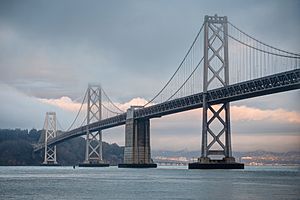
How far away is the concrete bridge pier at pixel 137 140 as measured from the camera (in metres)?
79.1

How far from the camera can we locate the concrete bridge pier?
3115 inches

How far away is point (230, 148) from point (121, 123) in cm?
2582

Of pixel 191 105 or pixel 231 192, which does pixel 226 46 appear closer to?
pixel 191 105

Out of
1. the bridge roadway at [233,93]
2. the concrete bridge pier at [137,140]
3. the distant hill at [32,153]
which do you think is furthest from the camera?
the distant hill at [32,153]

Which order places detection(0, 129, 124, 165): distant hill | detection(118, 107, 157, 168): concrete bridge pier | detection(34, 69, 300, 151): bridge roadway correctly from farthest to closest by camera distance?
detection(0, 129, 124, 165): distant hill → detection(118, 107, 157, 168): concrete bridge pier → detection(34, 69, 300, 151): bridge roadway

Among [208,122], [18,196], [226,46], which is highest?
[226,46]

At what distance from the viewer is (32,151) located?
138 m

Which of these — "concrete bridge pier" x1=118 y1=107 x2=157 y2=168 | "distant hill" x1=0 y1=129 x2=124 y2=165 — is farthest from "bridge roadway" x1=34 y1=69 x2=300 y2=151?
"distant hill" x1=0 y1=129 x2=124 y2=165

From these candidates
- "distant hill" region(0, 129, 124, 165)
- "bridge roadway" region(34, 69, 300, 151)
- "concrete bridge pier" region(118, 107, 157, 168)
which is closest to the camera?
"bridge roadway" region(34, 69, 300, 151)

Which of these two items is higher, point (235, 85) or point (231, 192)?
point (235, 85)

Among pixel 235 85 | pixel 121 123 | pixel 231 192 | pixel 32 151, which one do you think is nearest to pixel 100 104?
pixel 121 123

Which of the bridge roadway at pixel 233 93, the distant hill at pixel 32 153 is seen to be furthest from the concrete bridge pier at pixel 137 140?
the distant hill at pixel 32 153

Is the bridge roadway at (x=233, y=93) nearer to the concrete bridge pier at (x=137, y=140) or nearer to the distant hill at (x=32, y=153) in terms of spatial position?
the concrete bridge pier at (x=137, y=140)

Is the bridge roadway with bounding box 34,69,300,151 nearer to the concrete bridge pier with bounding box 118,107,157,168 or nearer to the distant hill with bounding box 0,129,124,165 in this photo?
the concrete bridge pier with bounding box 118,107,157,168
